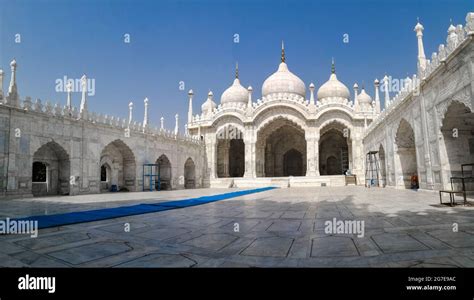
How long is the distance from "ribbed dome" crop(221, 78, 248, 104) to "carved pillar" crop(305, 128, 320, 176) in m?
11.6

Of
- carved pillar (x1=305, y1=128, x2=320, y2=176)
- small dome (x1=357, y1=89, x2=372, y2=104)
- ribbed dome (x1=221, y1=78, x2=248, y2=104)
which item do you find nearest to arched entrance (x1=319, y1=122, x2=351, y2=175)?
small dome (x1=357, y1=89, x2=372, y2=104)

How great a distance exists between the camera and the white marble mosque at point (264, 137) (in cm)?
1134

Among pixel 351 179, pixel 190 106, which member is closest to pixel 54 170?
pixel 190 106

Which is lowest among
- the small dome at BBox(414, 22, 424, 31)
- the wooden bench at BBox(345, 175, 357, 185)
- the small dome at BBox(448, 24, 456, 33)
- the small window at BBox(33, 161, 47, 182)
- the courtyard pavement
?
the wooden bench at BBox(345, 175, 357, 185)

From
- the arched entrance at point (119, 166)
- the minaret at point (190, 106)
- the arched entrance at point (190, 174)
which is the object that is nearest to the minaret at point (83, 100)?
the arched entrance at point (119, 166)

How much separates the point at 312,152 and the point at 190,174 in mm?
12727

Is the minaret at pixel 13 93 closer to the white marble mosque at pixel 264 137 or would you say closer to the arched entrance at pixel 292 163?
the white marble mosque at pixel 264 137

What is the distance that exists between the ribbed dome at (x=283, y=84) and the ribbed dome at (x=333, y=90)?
2.33 metres

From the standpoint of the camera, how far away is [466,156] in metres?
11.2

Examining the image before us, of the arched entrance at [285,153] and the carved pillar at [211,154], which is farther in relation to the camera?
the arched entrance at [285,153]

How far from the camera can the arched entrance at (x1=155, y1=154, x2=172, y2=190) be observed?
25.2m

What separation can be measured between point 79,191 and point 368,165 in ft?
75.8

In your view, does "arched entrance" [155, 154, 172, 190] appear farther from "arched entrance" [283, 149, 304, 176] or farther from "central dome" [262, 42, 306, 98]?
"arched entrance" [283, 149, 304, 176]
